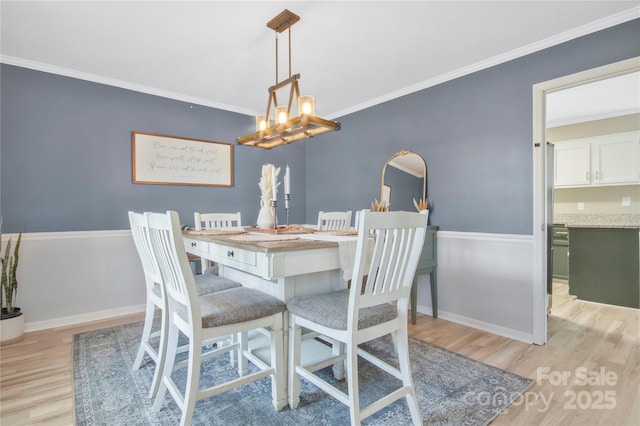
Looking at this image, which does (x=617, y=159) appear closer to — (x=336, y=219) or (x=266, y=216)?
(x=336, y=219)

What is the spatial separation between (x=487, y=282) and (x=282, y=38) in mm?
2628

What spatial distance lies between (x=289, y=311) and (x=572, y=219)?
487 cm

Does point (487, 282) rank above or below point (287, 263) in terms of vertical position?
below

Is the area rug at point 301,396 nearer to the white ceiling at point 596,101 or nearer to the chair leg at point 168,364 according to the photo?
the chair leg at point 168,364

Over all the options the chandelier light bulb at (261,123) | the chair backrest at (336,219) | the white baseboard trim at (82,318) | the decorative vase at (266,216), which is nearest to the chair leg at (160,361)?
the decorative vase at (266,216)

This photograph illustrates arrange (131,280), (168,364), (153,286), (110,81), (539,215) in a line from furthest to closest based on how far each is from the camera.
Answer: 1. (131,280)
2. (110,81)
3. (539,215)
4. (153,286)
5. (168,364)

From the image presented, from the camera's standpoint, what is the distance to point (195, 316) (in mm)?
1366

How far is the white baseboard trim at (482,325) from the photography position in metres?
2.55

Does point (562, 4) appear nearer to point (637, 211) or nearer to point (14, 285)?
point (637, 211)

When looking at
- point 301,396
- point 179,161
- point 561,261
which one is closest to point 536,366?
point 301,396

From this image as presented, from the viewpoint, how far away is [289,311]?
1.63 m

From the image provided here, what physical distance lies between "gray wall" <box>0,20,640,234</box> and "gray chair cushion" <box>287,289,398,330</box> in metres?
1.76

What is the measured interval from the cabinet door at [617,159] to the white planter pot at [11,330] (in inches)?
253

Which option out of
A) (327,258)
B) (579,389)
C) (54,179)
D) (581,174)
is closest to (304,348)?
(327,258)
